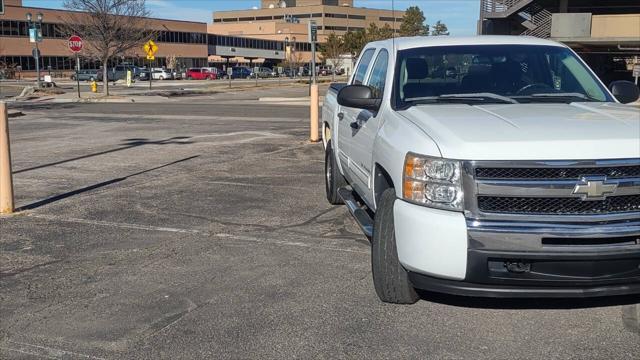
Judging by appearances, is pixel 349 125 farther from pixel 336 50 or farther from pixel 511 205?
pixel 336 50

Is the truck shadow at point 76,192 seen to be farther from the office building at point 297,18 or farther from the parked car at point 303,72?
the office building at point 297,18

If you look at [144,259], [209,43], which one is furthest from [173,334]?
[209,43]

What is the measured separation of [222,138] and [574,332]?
12.4m

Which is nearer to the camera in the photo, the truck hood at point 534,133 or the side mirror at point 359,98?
the truck hood at point 534,133

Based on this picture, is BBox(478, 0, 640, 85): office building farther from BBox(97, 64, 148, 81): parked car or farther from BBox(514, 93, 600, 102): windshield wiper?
BBox(97, 64, 148, 81): parked car

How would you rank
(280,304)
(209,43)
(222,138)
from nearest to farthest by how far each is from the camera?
(280,304), (222,138), (209,43)

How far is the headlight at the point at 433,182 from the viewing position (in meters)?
3.93

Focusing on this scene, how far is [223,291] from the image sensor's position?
505cm

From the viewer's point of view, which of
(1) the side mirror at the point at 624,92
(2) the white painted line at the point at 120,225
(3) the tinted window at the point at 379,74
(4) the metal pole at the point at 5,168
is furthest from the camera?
(4) the metal pole at the point at 5,168

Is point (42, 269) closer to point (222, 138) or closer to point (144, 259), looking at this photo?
point (144, 259)

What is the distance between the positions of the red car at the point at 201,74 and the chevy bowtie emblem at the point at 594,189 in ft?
263

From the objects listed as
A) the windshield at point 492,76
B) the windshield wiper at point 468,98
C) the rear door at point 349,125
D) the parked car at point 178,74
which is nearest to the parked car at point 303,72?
the parked car at point 178,74

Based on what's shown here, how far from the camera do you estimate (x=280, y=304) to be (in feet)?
15.6

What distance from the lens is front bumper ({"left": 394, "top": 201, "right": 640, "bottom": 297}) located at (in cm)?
378
